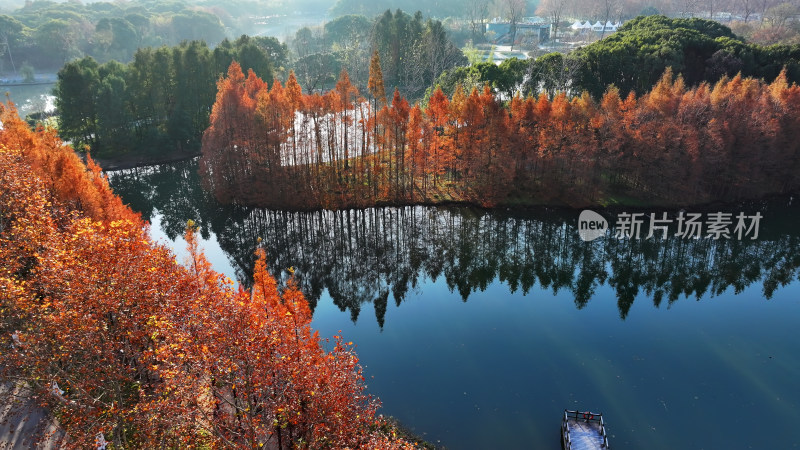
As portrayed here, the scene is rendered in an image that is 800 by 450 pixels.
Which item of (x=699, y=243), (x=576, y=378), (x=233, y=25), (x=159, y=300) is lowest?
(x=576, y=378)

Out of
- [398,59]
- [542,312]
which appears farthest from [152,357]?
[398,59]

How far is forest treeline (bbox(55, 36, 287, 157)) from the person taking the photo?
62.0 metres

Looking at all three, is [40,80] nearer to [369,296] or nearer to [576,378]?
[369,296]

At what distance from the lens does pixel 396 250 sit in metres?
41.8

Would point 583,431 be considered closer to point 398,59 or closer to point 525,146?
point 525,146

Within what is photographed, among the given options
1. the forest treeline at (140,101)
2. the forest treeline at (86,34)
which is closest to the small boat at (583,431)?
→ the forest treeline at (140,101)

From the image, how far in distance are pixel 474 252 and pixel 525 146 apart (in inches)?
552

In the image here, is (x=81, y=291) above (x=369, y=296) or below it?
above

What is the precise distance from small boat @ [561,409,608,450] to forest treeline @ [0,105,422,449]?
11376 millimetres

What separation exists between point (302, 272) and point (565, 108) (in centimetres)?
2985

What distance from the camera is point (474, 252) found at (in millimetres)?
41781

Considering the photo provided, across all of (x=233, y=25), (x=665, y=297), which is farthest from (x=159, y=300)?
(x=233, y=25)

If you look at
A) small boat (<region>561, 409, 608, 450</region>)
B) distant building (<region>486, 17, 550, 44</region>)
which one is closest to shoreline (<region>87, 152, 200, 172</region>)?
small boat (<region>561, 409, 608, 450</region>)

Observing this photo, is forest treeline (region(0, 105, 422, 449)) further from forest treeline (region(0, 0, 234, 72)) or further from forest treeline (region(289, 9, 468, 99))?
forest treeline (region(0, 0, 234, 72))
